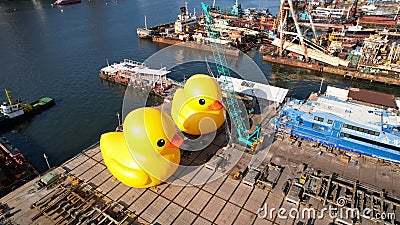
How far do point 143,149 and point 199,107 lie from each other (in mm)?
10181

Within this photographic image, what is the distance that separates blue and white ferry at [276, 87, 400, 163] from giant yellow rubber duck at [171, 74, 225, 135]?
9.38 m

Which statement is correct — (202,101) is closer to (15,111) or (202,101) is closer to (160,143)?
(160,143)

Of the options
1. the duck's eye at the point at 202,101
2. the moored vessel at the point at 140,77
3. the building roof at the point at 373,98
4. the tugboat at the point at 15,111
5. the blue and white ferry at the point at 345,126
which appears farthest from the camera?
the moored vessel at the point at 140,77

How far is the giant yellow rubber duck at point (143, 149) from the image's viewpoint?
24.0 meters

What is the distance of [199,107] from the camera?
1256 inches

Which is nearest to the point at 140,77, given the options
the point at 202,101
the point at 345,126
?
the point at 202,101

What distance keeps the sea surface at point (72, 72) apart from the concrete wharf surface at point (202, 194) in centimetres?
1225

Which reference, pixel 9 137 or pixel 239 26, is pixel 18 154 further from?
pixel 239 26

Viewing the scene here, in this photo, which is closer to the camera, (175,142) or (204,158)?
(175,142)

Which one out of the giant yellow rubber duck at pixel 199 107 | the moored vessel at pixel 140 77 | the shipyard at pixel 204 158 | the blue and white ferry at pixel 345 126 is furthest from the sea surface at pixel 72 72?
the blue and white ferry at pixel 345 126

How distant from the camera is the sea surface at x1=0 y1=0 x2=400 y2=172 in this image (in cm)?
4553

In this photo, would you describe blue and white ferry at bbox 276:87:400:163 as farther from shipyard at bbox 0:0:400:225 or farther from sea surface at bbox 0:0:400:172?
sea surface at bbox 0:0:400:172

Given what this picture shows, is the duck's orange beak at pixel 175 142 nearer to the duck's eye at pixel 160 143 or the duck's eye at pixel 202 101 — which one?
the duck's eye at pixel 160 143

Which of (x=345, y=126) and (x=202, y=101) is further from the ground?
(x=202, y=101)
